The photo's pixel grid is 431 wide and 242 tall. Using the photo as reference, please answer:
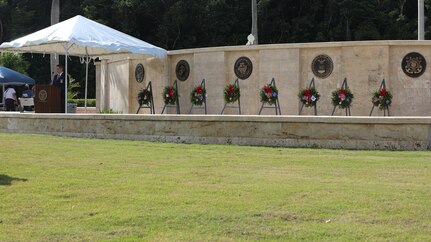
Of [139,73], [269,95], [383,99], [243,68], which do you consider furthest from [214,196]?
[139,73]

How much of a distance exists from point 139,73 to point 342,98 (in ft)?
25.5

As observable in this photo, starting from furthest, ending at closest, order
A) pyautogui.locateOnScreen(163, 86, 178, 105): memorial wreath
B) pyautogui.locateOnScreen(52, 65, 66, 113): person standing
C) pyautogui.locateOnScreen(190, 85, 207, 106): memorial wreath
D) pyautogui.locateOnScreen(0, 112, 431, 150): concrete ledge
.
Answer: pyautogui.locateOnScreen(163, 86, 178, 105): memorial wreath, pyautogui.locateOnScreen(190, 85, 207, 106): memorial wreath, pyautogui.locateOnScreen(52, 65, 66, 113): person standing, pyautogui.locateOnScreen(0, 112, 431, 150): concrete ledge

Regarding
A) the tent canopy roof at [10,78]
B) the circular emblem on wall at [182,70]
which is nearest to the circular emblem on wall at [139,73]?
the circular emblem on wall at [182,70]

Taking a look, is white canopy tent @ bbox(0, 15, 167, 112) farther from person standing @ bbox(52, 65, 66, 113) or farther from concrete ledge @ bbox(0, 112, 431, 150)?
concrete ledge @ bbox(0, 112, 431, 150)

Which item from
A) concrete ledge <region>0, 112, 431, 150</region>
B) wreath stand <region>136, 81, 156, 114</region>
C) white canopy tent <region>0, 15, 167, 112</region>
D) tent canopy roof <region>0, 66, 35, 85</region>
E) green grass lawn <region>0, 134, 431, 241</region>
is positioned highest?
white canopy tent <region>0, 15, 167, 112</region>

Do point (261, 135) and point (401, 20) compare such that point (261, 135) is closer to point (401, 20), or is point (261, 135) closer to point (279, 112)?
point (279, 112)

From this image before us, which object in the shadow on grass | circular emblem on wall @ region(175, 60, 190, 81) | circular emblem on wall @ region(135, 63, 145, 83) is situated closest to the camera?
the shadow on grass

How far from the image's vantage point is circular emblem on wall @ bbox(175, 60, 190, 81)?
2102 centimetres

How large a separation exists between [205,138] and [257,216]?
7.72m

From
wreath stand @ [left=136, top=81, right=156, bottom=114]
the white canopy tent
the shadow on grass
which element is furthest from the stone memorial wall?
the shadow on grass

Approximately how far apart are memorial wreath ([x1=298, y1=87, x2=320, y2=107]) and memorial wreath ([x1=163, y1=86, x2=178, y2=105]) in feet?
13.6

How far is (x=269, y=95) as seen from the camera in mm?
18438

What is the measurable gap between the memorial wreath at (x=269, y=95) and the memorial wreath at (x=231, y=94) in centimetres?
81

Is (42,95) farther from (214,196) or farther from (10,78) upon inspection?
(214,196)
